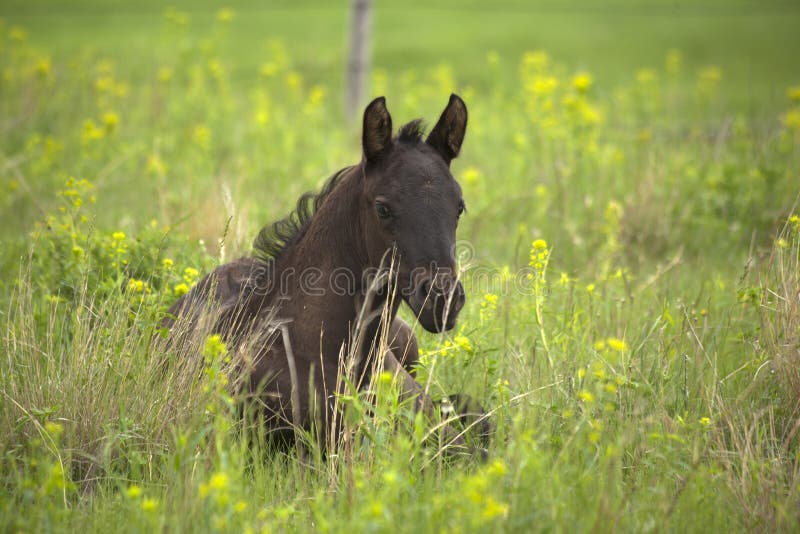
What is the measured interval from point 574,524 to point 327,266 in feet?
6.21

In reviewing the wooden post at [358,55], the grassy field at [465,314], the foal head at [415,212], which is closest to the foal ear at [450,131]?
the foal head at [415,212]

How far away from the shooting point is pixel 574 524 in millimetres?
3301

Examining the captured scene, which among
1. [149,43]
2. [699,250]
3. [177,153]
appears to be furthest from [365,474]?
[149,43]

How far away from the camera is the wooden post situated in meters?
14.0

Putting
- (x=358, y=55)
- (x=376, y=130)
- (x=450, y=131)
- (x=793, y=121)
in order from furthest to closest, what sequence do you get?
(x=358, y=55) < (x=793, y=121) < (x=450, y=131) < (x=376, y=130)

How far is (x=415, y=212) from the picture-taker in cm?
405

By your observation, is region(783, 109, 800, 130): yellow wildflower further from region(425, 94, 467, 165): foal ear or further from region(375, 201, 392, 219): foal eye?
region(375, 201, 392, 219): foal eye

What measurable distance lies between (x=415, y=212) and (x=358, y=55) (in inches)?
424

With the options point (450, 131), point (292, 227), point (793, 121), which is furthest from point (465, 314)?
point (793, 121)

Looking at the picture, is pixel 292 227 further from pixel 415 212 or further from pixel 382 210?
pixel 415 212

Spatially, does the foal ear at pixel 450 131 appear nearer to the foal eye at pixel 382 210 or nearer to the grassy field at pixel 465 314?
the foal eye at pixel 382 210

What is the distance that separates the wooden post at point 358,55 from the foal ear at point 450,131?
957 centimetres

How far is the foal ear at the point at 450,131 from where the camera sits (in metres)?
4.45

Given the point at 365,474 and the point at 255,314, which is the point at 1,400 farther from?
the point at 365,474
